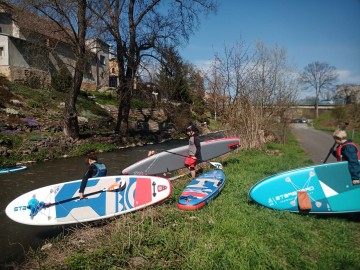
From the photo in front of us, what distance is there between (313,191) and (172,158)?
5375 mm

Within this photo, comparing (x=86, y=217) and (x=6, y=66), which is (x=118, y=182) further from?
(x=6, y=66)

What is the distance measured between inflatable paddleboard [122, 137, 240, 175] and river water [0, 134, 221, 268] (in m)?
2.59

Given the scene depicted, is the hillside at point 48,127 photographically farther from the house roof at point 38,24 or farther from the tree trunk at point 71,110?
the house roof at point 38,24

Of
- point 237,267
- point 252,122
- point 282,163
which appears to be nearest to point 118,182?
point 237,267

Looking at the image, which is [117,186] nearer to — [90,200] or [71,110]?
[90,200]

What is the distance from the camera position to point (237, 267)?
12.3 feet

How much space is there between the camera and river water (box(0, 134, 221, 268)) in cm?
553

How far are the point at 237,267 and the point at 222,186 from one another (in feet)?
11.7

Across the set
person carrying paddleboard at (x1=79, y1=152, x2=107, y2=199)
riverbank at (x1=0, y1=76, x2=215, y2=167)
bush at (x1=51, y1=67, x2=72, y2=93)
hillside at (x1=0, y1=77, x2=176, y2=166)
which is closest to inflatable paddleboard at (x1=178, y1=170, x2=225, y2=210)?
person carrying paddleboard at (x1=79, y1=152, x2=107, y2=199)

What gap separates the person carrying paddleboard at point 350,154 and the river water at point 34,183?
19.5 ft

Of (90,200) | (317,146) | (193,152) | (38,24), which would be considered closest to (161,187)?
(90,200)

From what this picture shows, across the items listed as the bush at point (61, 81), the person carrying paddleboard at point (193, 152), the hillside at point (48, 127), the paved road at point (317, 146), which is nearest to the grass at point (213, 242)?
the person carrying paddleboard at point (193, 152)

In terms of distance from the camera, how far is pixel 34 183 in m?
9.88

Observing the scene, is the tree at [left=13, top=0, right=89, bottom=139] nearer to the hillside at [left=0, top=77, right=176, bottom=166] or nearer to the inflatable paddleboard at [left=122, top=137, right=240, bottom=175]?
the hillside at [left=0, top=77, right=176, bottom=166]
